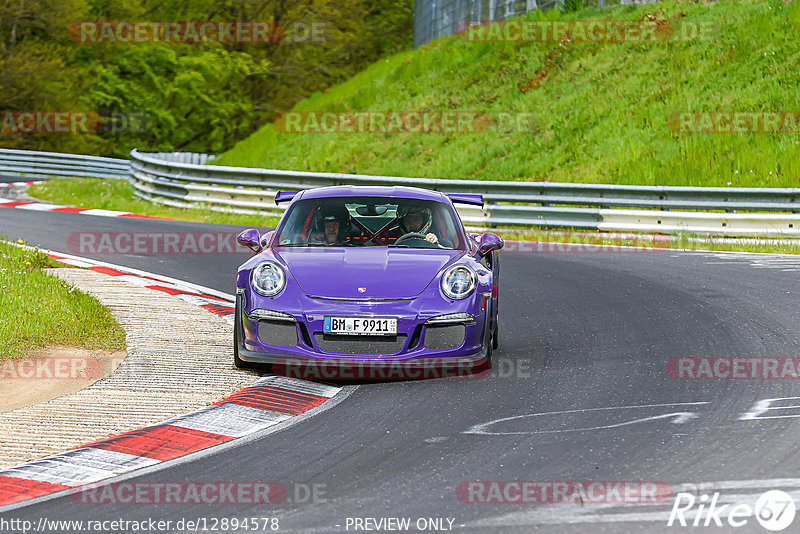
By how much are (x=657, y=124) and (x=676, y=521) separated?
68.5 ft

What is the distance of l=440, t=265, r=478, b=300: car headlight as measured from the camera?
771cm

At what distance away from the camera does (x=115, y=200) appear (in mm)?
25500

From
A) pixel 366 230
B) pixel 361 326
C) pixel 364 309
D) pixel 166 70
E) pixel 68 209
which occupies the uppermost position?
pixel 166 70

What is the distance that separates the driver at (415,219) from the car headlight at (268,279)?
1394mm

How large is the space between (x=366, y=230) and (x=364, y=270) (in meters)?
1.15

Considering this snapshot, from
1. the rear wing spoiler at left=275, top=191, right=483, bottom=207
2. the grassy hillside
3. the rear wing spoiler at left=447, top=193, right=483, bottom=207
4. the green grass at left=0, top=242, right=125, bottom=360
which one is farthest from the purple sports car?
the grassy hillside

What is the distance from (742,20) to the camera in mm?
28016

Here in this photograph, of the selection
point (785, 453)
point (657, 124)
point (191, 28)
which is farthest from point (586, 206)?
point (191, 28)

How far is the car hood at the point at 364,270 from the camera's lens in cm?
759

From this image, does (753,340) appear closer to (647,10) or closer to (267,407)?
(267,407)

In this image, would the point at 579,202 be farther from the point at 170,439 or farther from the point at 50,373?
the point at 170,439

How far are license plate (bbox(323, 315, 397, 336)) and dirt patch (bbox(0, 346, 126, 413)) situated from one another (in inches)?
67.7

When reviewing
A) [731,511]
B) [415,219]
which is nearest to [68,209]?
[415,219]

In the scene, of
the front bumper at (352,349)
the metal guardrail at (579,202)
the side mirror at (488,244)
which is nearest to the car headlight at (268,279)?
the front bumper at (352,349)
